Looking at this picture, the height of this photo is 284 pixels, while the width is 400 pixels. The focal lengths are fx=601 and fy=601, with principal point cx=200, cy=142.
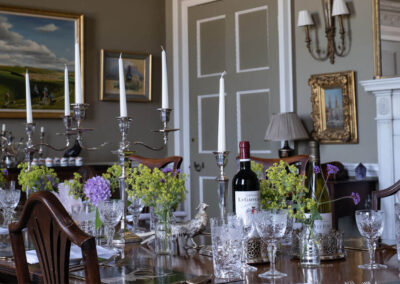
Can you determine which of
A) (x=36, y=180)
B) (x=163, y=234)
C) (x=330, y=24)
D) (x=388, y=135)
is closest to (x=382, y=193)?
(x=163, y=234)

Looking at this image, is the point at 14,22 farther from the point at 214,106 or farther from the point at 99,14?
the point at 214,106

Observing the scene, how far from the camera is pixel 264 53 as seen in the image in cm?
529

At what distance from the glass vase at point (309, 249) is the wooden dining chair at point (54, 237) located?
26.1 inches

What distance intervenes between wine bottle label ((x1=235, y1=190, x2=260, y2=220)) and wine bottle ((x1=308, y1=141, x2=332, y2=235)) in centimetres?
19

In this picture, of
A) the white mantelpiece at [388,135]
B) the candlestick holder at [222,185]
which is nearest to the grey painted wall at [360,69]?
the white mantelpiece at [388,135]

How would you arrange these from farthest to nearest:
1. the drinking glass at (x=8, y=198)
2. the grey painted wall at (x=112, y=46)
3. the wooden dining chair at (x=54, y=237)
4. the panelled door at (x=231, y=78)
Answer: the grey painted wall at (x=112, y=46)
the panelled door at (x=231, y=78)
the drinking glass at (x=8, y=198)
the wooden dining chair at (x=54, y=237)

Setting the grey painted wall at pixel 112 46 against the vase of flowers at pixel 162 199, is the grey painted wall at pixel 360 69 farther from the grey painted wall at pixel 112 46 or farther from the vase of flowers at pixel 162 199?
the vase of flowers at pixel 162 199

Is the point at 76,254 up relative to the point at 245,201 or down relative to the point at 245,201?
down

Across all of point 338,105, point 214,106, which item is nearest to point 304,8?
point 338,105

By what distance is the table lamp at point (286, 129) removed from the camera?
4.66 metres

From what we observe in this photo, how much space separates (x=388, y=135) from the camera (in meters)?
4.34

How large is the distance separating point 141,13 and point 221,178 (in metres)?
4.48

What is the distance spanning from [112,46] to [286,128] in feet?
6.75

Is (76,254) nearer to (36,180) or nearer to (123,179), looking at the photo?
(123,179)
